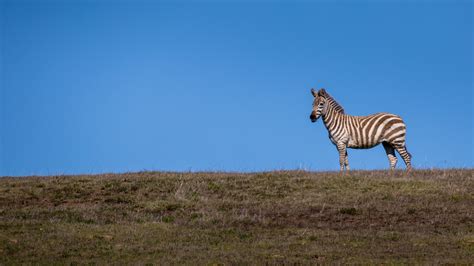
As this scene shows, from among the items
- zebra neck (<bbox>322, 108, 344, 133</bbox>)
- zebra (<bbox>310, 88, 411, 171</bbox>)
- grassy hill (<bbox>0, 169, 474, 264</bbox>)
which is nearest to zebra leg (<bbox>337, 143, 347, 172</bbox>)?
zebra (<bbox>310, 88, 411, 171</bbox>)

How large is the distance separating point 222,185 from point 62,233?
8.51 meters

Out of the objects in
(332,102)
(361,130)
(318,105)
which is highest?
(332,102)

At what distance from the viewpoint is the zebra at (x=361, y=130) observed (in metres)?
31.1

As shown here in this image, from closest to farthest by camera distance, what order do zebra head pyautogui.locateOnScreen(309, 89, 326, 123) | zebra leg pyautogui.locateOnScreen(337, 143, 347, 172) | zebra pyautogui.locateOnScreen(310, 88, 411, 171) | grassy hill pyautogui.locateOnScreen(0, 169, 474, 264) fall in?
grassy hill pyautogui.locateOnScreen(0, 169, 474, 264) < zebra leg pyautogui.locateOnScreen(337, 143, 347, 172) < zebra pyautogui.locateOnScreen(310, 88, 411, 171) < zebra head pyautogui.locateOnScreen(309, 89, 326, 123)

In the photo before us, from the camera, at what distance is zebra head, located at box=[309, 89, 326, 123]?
31438 millimetres

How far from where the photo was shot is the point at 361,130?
31.1 meters

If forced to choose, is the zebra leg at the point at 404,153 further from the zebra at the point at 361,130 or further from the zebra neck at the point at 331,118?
the zebra neck at the point at 331,118

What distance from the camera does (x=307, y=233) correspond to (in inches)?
768

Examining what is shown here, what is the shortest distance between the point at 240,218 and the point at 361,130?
Result: 11.0 metres

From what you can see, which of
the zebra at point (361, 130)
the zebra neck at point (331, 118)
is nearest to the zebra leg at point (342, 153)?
the zebra at point (361, 130)

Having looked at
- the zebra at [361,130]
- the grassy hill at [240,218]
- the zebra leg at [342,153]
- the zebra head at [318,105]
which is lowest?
the grassy hill at [240,218]

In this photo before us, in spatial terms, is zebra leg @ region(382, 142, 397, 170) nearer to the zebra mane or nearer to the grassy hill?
the zebra mane

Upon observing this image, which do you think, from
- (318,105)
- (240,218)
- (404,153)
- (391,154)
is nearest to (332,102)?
(318,105)

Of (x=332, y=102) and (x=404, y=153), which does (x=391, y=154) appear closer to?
(x=404, y=153)
